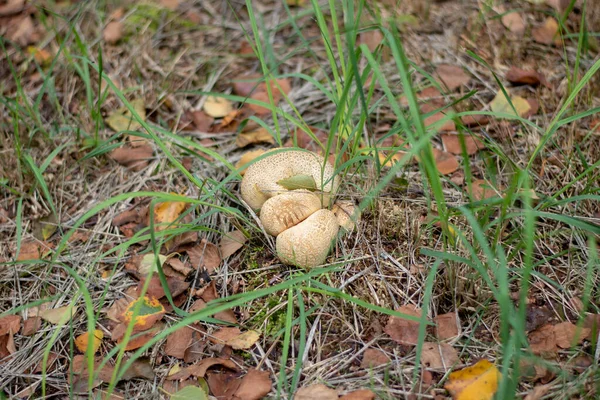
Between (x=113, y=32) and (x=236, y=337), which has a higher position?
(x=113, y=32)

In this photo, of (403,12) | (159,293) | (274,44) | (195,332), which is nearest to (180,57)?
(274,44)

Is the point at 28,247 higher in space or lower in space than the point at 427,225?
lower

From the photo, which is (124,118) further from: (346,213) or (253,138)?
(346,213)

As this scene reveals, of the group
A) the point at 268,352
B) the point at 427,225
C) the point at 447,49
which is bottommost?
the point at 268,352

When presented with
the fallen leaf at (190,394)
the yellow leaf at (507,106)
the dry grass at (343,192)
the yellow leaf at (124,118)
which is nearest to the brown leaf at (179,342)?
the dry grass at (343,192)

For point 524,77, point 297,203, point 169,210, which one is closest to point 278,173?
point 297,203

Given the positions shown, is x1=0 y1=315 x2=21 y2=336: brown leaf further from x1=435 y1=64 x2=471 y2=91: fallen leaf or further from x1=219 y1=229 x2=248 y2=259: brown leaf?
x1=435 y1=64 x2=471 y2=91: fallen leaf

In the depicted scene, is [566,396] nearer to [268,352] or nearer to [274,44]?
[268,352]
